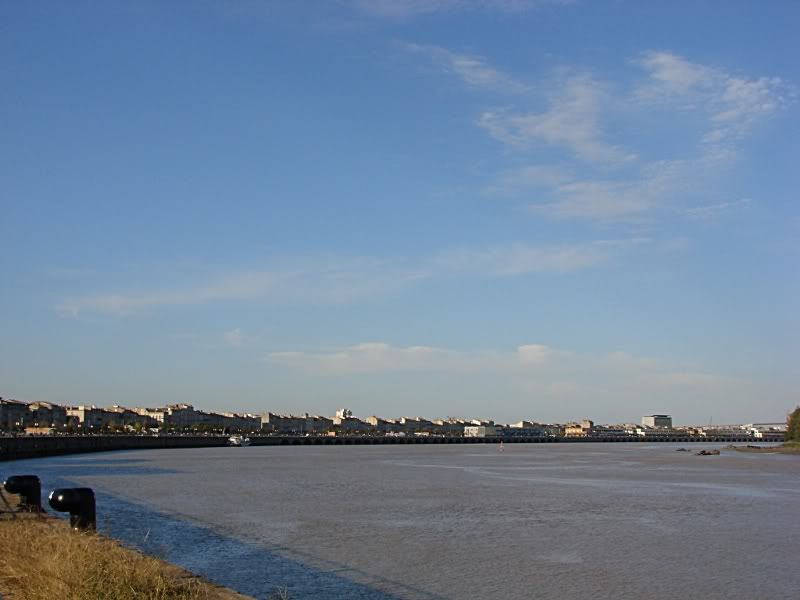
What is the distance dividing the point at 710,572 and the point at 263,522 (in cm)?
1782

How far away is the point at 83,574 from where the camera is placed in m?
13.1

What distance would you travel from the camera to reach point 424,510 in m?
40.2

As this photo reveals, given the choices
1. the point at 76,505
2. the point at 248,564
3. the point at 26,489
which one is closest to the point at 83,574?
the point at 76,505

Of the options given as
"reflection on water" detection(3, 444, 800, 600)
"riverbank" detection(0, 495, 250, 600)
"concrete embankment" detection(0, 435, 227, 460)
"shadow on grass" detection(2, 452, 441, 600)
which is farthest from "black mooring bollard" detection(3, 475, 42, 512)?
"concrete embankment" detection(0, 435, 227, 460)

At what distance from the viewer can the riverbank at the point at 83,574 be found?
41.4 ft

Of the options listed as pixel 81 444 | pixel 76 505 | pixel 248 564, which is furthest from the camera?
pixel 81 444

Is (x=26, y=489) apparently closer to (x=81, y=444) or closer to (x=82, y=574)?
(x=82, y=574)

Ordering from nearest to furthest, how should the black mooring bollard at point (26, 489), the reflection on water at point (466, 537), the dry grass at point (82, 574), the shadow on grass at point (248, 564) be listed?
the dry grass at point (82, 574), the shadow on grass at point (248, 564), the reflection on water at point (466, 537), the black mooring bollard at point (26, 489)

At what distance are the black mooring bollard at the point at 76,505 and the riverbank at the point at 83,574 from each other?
9.54 feet

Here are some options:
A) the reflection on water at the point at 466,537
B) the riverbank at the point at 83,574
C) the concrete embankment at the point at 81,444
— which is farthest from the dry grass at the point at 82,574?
the concrete embankment at the point at 81,444

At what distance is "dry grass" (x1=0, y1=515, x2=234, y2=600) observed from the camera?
1259 cm

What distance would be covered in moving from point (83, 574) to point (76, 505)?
29.4ft

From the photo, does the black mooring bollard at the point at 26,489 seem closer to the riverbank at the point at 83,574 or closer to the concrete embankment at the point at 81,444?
the riverbank at the point at 83,574

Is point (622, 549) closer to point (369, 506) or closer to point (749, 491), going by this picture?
point (369, 506)
